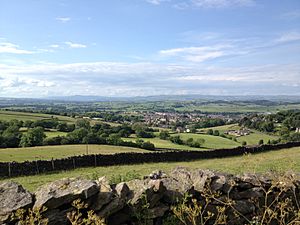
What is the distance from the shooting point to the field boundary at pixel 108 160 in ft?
73.7

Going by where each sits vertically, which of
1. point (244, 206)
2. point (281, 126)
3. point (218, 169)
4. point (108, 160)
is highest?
point (244, 206)

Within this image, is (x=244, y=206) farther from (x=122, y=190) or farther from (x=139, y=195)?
(x=122, y=190)

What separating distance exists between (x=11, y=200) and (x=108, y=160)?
70.5ft

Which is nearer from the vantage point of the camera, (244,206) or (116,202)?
(116,202)

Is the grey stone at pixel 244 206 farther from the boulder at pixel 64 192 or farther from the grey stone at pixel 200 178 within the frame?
the boulder at pixel 64 192

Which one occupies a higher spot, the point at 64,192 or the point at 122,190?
the point at 64,192

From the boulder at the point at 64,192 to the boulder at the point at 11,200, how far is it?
17cm

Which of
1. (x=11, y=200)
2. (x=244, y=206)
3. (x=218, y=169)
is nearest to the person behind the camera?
(x=11, y=200)

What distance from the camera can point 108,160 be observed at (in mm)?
26922

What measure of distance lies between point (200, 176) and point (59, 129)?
66.3 m

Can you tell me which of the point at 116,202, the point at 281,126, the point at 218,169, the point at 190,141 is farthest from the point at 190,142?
the point at 116,202

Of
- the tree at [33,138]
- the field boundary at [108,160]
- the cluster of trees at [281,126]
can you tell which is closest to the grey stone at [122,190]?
the field boundary at [108,160]

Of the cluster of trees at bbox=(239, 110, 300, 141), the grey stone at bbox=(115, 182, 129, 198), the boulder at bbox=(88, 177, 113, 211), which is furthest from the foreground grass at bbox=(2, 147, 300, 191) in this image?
the cluster of trees at bbox=(239, 110, 300, 141)

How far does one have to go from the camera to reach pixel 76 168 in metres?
24.7
